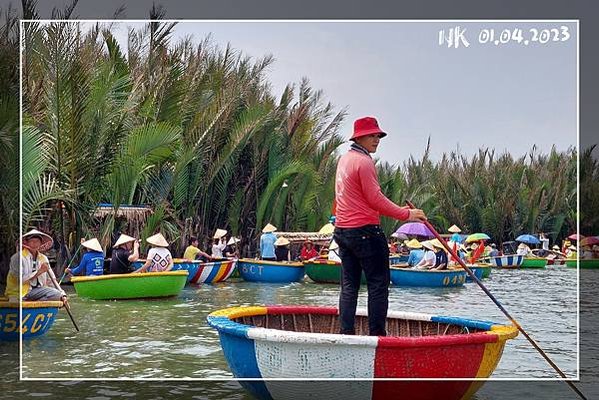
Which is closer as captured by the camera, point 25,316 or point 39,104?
point 25,316

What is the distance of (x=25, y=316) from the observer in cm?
614

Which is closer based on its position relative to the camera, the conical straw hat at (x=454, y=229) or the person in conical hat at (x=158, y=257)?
the person in conical hat at (x=158, y=257)

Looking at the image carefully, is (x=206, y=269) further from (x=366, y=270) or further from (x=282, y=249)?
(x=366, y=270)

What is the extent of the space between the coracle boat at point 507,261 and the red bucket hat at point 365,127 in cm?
1371

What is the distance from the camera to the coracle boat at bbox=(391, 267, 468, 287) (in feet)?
40.6

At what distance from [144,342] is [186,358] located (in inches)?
33.5

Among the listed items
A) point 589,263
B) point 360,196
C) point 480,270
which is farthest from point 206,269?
point 589,263

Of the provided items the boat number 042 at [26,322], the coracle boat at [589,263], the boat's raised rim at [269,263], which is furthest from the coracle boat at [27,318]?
the coracle boat at [589,263]

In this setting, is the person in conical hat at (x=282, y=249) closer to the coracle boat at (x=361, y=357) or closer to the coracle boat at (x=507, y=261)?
the coracle boat at (x=507, y=261)

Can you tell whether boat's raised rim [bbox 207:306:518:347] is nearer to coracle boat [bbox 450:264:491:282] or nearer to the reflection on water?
the reflection on water

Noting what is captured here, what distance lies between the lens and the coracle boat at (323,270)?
13.7m

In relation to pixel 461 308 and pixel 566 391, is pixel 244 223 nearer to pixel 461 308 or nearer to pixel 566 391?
pixel 461 308

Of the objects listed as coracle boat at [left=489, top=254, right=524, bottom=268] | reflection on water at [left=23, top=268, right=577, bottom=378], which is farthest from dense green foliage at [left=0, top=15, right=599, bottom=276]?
coracle boat at [left=489, top=254, right=524, bottom=268]

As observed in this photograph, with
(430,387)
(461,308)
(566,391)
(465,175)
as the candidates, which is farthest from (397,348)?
(461,308)
